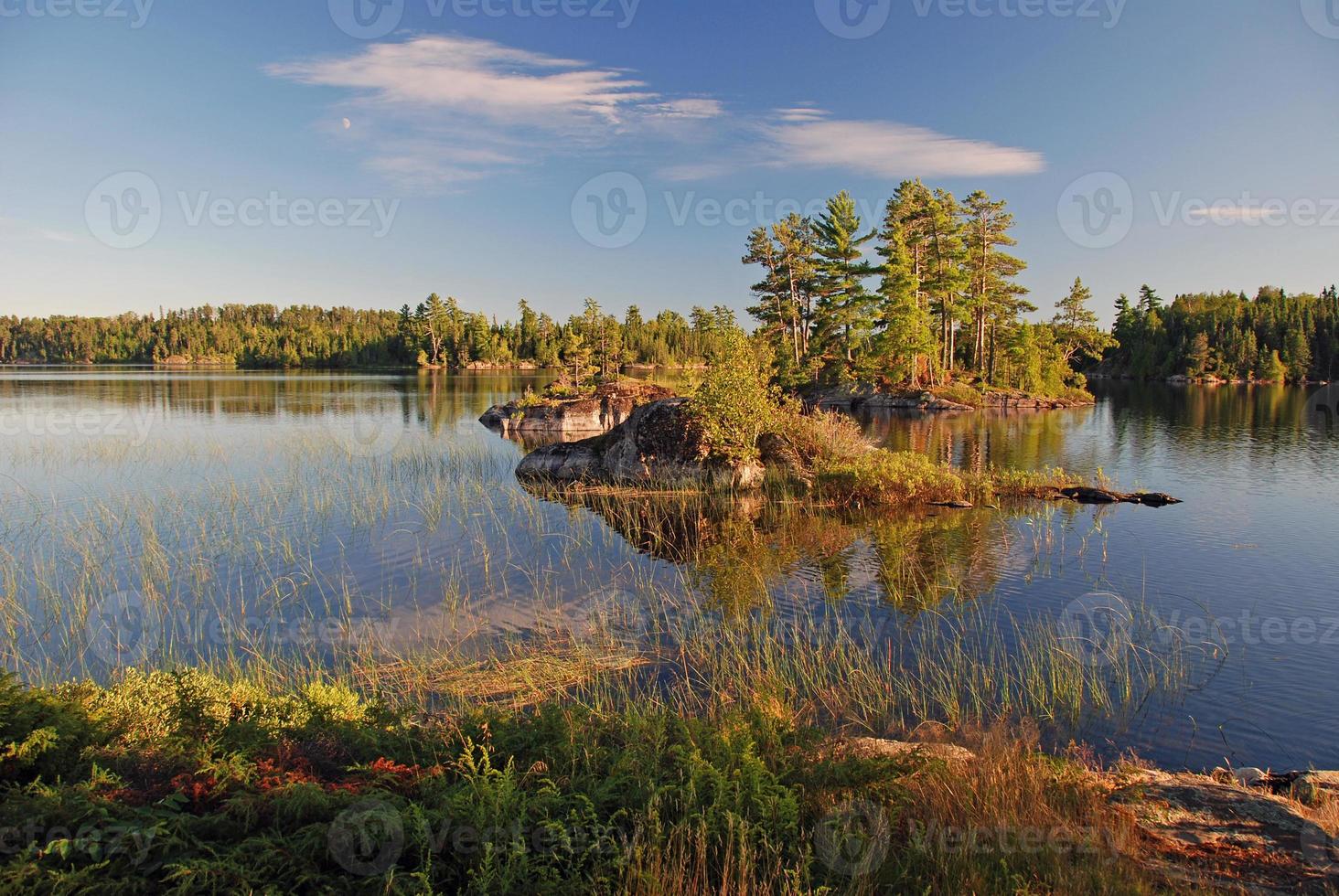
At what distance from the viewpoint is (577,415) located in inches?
1583

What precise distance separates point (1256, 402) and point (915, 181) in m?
34.8

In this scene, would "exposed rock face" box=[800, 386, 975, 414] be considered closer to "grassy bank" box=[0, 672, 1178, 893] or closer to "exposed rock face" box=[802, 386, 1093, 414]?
"exposed rock face" box=[802, 386, 1093, 414]

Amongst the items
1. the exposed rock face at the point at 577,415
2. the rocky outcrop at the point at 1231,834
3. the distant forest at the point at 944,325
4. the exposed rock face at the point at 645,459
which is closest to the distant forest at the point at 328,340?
the distant forest at the point at 944,325

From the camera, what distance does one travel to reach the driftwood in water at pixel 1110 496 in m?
20.9

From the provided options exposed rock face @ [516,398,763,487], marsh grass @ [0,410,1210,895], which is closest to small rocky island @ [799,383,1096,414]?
exposed rock face @ [516,398,763,487]

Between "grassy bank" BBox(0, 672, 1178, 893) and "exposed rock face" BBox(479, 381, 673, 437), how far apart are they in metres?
→ 33.9

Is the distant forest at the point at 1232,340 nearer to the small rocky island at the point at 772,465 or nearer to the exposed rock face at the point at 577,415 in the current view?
the exposed rock face at the point at 577,415

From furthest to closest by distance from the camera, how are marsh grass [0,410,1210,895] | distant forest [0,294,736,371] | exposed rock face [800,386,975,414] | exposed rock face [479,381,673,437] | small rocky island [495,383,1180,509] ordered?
distant forest [0,294,736,371]
exposed rock face [800,386,975,414]
exposed rock face [479,381,673,437]
small rocky island [495,383,1180,509]
marsh grass [0,410,1210,895]

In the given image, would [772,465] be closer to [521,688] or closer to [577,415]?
[521,688]

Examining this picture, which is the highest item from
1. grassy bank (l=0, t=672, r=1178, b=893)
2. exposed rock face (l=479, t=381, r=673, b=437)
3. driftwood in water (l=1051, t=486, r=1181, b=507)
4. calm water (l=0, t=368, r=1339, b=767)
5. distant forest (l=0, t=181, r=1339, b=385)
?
distant forest (l=0, t=181, r=1339, b=385)

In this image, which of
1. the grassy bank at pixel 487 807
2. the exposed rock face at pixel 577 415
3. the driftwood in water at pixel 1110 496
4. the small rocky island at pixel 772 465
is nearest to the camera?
the grassy bank at pixel 487 807

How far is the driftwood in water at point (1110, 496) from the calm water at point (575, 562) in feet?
2.99

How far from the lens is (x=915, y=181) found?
6028 cm

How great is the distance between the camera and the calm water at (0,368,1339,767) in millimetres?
10219
